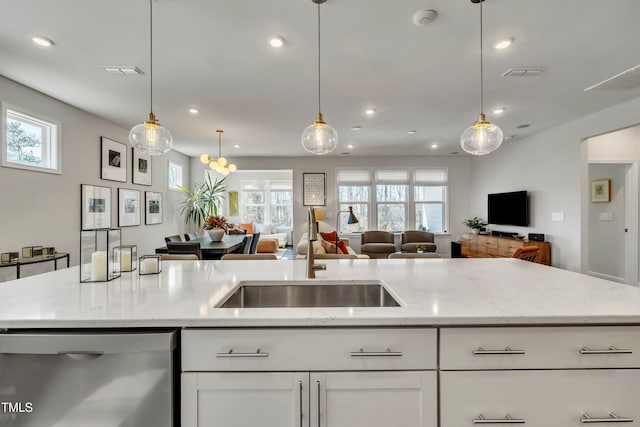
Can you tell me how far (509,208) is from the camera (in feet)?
19.4

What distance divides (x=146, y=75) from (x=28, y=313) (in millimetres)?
2792

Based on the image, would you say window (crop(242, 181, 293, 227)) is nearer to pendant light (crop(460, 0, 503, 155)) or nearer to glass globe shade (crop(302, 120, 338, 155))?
glass globe shade (crop(302, 120, 338, 155))

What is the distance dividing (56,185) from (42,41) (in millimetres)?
2032

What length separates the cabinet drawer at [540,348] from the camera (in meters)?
1.01

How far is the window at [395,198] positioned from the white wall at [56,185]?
4998 millimetres

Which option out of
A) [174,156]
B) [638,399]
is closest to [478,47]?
[638,399]

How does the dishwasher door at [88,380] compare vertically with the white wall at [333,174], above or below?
below

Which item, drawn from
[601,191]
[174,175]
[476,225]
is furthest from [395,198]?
[174,175]

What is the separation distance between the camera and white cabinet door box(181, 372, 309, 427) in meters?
0.99

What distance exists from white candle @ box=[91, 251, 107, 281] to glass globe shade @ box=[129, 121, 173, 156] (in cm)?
114

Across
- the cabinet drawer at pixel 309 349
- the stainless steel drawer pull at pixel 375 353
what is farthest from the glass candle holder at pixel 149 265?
the stainless steel drawer pull at pixel 375 353

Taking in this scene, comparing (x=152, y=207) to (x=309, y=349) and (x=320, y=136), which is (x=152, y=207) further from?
(x=309, y=349)

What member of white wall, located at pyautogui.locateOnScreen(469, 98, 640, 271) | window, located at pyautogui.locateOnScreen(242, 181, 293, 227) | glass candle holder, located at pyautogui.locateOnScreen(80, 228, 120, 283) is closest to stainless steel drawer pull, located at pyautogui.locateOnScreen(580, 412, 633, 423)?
glass candle holder, located at pyautogui.locateOnScreen(80, 228, 120, 283)

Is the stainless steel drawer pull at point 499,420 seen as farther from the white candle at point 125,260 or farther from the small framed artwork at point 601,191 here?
the small framed artwork at point 601,191
